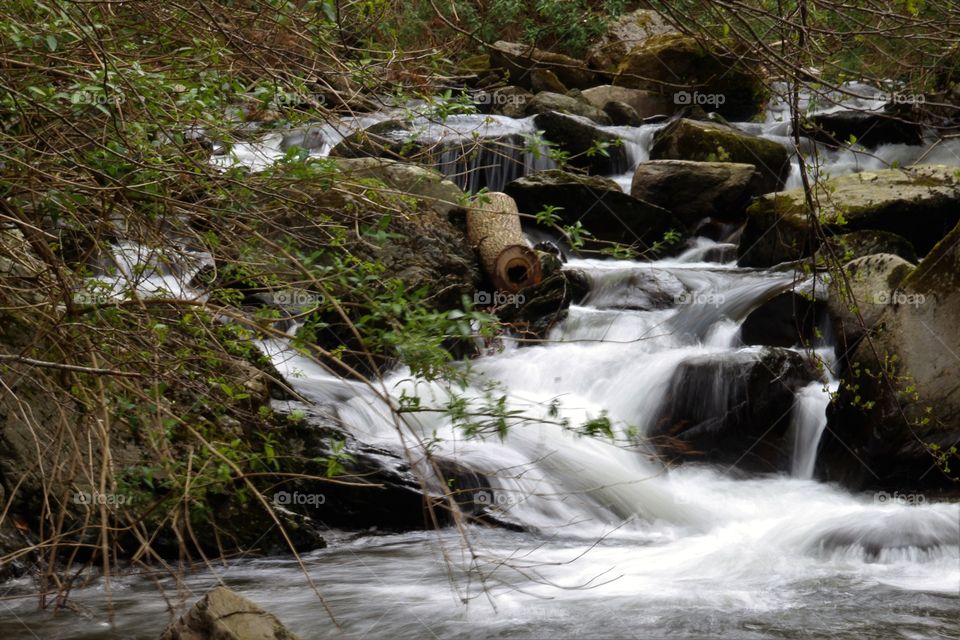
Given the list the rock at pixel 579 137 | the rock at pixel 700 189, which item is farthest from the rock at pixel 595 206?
the rock at pixel 579 137

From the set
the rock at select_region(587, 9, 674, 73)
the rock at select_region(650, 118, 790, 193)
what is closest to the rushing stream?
the rock at select_region(650, 118, 790, 193)

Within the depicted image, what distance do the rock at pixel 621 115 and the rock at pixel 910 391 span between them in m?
9.20

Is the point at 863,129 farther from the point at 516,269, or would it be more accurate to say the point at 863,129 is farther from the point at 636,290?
the point at 516,269

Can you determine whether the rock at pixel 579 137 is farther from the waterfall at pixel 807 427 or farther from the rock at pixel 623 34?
the waterfall at pixel 807 427

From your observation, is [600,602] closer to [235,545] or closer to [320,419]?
[235,545]

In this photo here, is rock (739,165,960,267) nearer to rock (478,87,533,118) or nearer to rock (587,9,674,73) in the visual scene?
rock (478,87,533,118)

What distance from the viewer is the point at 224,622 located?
327 cm

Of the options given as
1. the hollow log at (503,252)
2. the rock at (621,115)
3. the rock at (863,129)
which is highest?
the rock at (621,115)

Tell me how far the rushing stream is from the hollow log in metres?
0.86

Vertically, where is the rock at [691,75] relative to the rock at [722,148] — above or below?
above

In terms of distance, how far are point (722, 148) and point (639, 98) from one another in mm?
4360

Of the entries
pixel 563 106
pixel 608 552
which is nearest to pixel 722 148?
pixel 563 106

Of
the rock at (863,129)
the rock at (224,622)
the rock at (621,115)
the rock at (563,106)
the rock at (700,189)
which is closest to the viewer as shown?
the rock at (224,622)

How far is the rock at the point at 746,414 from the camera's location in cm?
727
